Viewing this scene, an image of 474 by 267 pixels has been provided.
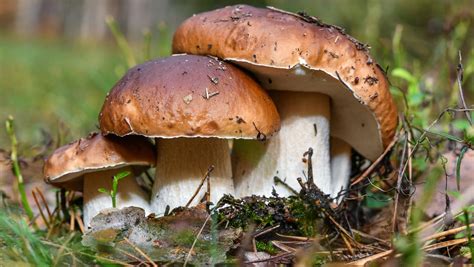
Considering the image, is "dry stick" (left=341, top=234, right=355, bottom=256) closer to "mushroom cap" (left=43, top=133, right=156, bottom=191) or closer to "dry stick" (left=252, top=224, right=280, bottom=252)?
"dry stick" (left=252, top=224, right=280, bottom=252)

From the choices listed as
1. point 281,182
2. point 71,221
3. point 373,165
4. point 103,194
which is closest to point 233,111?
point 281,182

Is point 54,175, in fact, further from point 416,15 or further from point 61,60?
point 61,60

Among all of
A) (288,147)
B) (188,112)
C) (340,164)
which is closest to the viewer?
(188,112)

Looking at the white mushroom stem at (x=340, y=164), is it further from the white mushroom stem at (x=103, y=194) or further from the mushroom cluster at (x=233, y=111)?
the white mushroom stem at (x=103, y=194)

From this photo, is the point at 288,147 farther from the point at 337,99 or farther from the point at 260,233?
the point at 260,233

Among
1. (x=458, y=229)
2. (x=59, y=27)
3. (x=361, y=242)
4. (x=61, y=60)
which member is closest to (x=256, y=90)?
(x=361, y=242)

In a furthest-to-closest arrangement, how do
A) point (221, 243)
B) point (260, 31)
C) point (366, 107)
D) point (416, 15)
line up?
point (416, 15), point (366, 107), point (260, 31), point (221, 243)

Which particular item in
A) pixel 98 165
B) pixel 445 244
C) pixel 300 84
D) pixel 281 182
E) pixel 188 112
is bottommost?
pixel 445 244
